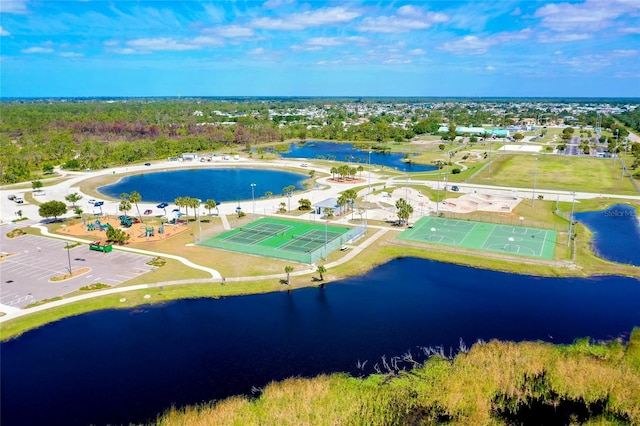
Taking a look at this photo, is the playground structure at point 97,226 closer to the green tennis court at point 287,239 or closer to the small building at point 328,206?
the green tennis court at point 287,239

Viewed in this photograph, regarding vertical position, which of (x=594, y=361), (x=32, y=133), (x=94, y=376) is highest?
(x=32, y=133)

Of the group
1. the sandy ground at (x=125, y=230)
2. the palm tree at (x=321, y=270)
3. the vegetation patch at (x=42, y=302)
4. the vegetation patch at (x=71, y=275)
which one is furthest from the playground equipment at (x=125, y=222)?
the palm tree at (x=321, y=270)

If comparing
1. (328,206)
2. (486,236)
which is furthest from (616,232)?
(328,206)

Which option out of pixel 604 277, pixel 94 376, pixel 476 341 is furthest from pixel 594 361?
pixel 94 376

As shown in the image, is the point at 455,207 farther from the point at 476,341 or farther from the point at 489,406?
the point at 489,406

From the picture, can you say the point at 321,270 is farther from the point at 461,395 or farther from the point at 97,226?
the point at 97,226

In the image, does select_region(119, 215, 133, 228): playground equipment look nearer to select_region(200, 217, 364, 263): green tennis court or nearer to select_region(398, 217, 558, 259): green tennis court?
select_region(200, 217, 364, 263): green tennis court
